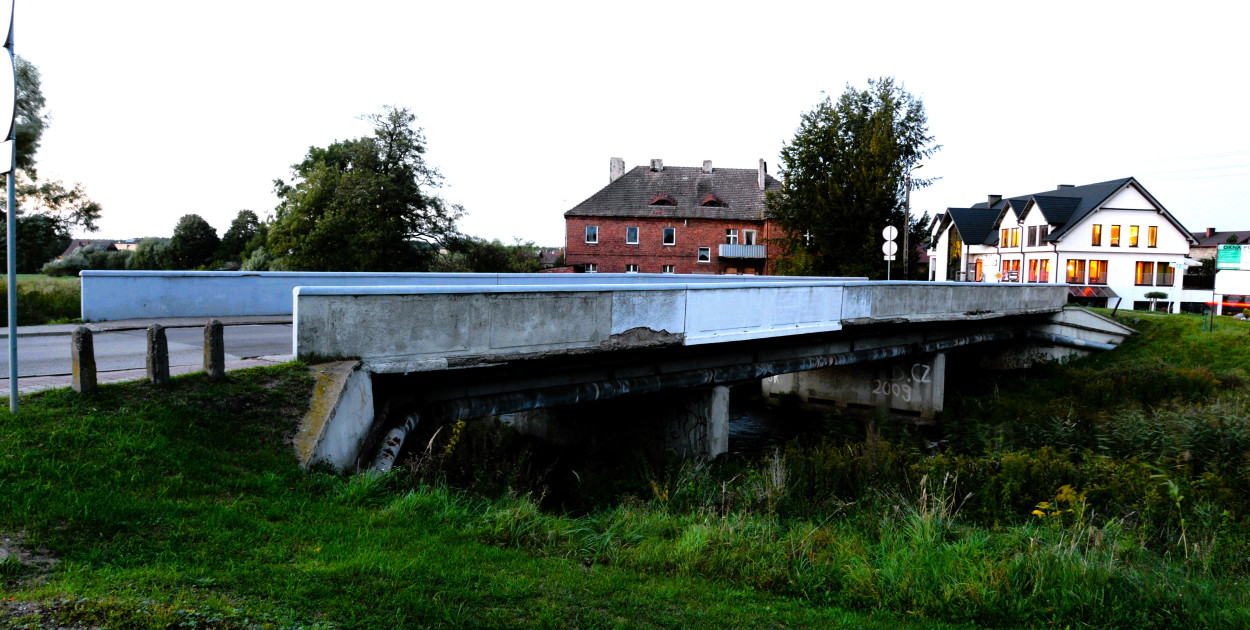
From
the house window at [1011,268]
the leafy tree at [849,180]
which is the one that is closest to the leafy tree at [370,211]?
the leafy tree at [849,180]

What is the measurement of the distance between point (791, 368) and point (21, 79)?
32.6 metres

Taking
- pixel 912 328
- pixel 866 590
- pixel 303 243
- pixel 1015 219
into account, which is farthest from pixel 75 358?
pixel 1015 219

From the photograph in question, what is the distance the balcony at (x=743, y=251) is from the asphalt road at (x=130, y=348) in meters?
42.2

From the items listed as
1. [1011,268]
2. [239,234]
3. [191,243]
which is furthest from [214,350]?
[239,234]

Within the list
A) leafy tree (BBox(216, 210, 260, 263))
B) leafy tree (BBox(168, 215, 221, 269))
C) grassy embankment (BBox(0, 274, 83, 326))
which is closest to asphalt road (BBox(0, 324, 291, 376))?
grassy embankment (BBox(0, 274, 83, 326))

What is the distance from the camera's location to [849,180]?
4066 centimetres

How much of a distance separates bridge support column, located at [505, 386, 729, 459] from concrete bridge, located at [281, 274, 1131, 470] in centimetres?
Answer: 2

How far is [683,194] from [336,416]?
158 ft

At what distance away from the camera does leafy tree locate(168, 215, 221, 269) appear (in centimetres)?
6181

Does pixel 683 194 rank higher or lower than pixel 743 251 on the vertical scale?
higher

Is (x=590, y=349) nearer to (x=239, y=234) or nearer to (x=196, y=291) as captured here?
(x=196, y=291)

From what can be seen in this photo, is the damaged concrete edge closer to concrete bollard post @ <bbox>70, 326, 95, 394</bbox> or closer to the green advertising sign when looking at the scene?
concrete bollard post @ <bbox>70, 326, 95, 394</bbox>

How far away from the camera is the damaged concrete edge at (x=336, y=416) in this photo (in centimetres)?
644

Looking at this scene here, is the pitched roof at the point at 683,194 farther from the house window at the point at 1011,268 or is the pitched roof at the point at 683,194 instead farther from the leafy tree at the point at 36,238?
the leafy tree at the point at 36,238
